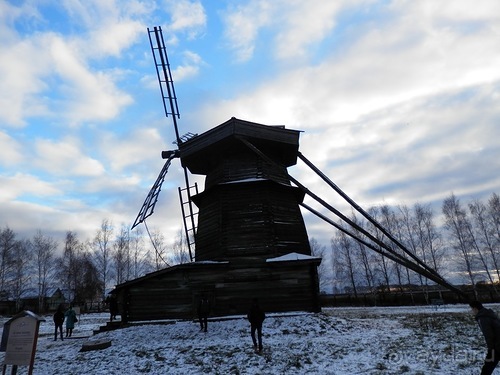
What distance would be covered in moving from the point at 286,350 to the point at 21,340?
7378 millimetres

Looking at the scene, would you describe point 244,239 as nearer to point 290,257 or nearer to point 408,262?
point 290,257

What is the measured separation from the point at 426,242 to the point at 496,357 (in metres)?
38.2

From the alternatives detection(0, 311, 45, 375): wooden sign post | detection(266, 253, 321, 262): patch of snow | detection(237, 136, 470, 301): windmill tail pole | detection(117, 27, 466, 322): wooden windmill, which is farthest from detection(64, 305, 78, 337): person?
detection(237, 136, 470, 301): windmill tail pole

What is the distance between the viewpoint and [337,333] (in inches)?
538

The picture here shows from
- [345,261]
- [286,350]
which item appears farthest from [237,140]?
[345,261]

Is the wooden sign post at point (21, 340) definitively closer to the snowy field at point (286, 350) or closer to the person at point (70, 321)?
the snowy field at point (286, 350)

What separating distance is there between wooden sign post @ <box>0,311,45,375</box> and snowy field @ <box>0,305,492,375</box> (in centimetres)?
239

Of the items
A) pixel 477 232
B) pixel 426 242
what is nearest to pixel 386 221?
pixel 426 242

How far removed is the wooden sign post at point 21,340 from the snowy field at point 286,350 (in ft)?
7.86

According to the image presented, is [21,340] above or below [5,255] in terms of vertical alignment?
below

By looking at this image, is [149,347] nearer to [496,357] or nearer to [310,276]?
[310,276]

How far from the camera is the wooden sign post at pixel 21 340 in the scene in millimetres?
7781

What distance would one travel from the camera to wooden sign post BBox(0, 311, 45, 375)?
7.78 meters

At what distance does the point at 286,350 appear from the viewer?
1084 cm
